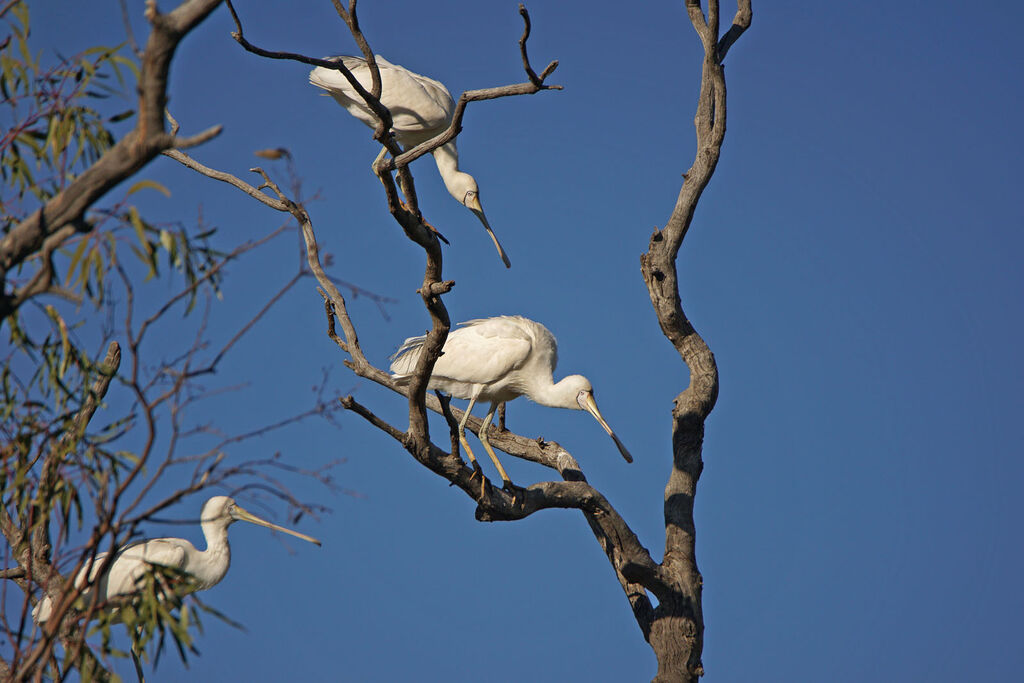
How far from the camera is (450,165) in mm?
7848

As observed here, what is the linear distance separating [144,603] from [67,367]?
35.2 inches

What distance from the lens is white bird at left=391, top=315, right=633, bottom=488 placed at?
22.9ft

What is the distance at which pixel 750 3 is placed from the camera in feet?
24.8

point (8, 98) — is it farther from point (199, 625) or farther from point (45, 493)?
point (199, 625)

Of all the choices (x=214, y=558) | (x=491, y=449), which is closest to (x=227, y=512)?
(x=214, y=558)

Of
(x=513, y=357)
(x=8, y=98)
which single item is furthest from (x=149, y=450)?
(x=513, y=357)

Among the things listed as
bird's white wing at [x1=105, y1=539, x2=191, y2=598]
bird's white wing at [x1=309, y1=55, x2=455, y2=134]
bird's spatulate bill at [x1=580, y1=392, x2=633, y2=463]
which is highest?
bird's white wing at [x1=309, y1=55, x2=455, y2=134]

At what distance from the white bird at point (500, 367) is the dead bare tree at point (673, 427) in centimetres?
25

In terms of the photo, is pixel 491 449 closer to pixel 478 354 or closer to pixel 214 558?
pixel 478 354

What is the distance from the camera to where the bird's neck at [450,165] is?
781cm

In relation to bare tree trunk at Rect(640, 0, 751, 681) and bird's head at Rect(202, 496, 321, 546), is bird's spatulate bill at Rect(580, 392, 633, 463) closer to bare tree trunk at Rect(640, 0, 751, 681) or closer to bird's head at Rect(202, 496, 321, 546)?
bare tree trunk at Rect(640, 0, 751, 681)

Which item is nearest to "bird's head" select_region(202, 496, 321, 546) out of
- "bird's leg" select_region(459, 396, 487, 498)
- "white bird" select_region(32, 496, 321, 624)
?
"white bird" select_region(32, 496, 321, 624)

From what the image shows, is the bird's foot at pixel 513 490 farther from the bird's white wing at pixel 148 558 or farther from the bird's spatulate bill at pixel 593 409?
the bird's white wing at pixel 148 558

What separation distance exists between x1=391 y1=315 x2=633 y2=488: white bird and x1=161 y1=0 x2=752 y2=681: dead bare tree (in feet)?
0.81
